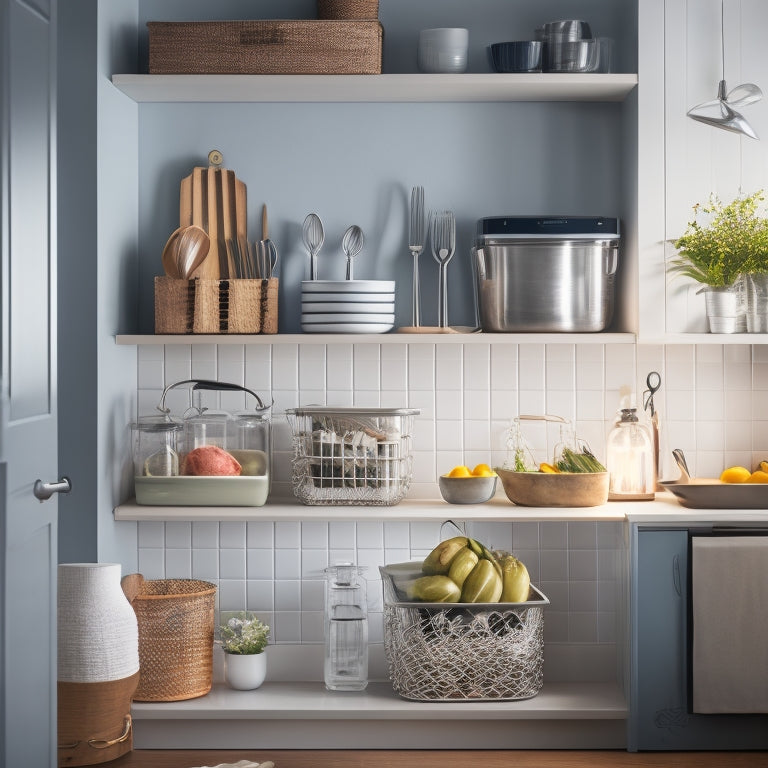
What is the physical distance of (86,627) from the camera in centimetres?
269

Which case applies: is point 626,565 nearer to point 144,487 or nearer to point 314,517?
point 314,517

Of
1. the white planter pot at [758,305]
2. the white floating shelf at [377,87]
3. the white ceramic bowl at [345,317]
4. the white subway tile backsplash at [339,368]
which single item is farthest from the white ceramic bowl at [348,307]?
the white planter pot at [758,305]

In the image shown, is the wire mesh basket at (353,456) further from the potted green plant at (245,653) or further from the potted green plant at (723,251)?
the potted green plant at (723,251)

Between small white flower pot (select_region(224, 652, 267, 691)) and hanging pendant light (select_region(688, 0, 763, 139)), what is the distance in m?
2.07

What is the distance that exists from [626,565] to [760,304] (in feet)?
2.91

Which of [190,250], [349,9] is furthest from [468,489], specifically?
[349,9]

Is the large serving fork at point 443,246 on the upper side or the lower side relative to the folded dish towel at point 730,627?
upper

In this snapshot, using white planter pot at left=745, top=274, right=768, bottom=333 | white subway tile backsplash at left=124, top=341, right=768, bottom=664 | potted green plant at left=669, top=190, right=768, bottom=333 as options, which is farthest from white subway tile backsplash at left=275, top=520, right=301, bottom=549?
white planter pot at left=745, top=274, right=768, bottom=333

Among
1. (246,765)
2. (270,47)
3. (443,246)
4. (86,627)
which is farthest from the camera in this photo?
(443,246)

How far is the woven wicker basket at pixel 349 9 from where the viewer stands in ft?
10.2

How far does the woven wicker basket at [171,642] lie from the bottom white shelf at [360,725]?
44mm

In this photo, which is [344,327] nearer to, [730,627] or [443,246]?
[443,246]

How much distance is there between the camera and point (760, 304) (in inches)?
122

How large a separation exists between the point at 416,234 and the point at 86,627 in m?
1.55
